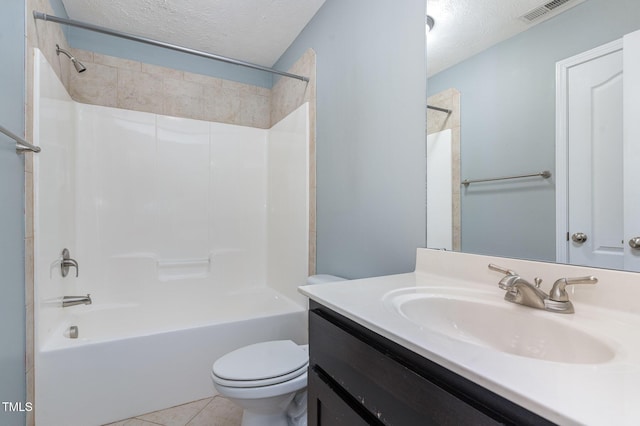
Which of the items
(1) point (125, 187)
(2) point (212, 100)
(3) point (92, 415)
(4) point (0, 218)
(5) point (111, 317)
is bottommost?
(3) point (92, 415)

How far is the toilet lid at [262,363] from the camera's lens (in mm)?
1279

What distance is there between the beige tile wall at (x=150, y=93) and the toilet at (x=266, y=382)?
0.73 m

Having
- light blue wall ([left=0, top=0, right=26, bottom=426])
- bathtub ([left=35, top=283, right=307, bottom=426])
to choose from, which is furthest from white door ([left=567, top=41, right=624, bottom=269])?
light blue wall ([left=0, top=0, right=26, bottom=426])

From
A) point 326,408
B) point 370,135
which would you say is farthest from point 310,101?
point 326,408

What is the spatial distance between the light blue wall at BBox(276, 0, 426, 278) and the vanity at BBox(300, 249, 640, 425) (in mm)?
338

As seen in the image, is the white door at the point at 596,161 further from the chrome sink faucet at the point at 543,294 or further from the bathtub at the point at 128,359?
the bathtub at the point at 128,359

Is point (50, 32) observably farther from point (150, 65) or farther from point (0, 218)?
point (0, 218)

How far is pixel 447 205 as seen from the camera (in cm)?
117

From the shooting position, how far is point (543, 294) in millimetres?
766

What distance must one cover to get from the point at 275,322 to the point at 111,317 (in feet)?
4.07

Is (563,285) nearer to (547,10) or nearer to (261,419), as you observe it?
(547,10)

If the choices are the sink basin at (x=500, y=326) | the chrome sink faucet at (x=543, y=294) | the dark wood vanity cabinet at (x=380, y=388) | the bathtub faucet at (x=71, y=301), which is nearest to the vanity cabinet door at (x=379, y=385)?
the dark wood vanity cabinet at (x=380, y=388)

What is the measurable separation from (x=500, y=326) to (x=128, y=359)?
1.82 metres

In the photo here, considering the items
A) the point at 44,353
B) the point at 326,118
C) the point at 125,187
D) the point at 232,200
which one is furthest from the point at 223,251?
the point at 326,118
